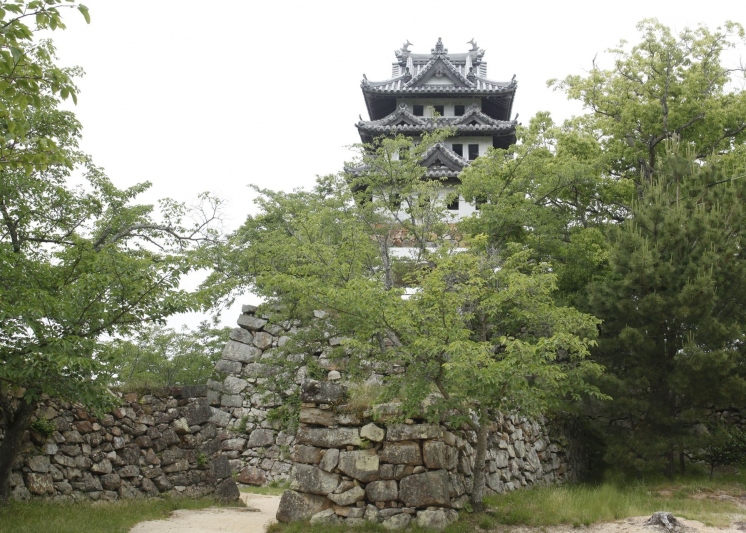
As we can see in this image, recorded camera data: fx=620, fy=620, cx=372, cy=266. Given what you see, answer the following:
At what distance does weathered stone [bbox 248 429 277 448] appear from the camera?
17.0 m

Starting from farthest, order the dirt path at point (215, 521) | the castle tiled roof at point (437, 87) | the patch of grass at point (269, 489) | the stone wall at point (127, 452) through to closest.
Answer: the castle tiled roof at point (437, 87)
the patch of grass at point (269, 489)
the stone wall at point (127, 452)
the dirt path at point (215, 521)

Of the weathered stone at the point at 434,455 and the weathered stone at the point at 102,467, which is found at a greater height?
the weathered stone at the point at 434,455

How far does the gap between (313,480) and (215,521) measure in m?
2.11

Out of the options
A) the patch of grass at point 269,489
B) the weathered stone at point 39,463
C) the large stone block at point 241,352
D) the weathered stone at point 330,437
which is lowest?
the patch of grass at point 269,489

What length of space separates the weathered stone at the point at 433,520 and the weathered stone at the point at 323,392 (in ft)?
7.42

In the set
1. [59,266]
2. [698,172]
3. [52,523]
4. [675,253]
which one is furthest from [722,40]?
[52,523]

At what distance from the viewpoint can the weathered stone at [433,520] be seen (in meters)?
8.73

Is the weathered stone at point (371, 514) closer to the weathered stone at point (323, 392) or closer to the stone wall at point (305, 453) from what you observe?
the stone wall at point (305, 453)

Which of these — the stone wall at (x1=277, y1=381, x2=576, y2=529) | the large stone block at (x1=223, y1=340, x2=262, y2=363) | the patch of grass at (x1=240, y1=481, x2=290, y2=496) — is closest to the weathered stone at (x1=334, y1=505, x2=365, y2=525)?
the stone wall at (x1=277, y1=381, x2=576, y2=529)

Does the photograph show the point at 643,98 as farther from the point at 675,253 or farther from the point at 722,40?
the point at 675,253

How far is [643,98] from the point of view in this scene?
18.7 meters

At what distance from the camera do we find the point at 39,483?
946cm

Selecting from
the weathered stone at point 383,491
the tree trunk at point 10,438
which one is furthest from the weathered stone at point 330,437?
the tree trunk at point 10,438

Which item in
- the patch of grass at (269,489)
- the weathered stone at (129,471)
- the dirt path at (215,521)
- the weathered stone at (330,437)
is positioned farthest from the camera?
the patch of grass at (269,489)
